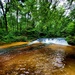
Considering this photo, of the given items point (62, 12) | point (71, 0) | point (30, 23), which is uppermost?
point (71, 0)

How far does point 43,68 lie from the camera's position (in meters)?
8.51

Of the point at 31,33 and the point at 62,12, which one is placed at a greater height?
the point at 62,12

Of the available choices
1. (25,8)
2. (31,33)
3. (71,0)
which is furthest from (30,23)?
(71,0)

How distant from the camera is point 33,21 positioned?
32.9 m

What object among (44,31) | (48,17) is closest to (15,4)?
(48,17)

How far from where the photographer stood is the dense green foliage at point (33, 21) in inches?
959

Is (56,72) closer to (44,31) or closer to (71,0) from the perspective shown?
(71,0)

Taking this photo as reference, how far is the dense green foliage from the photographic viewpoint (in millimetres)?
24359

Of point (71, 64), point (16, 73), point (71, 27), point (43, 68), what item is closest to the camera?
point (16, 73)

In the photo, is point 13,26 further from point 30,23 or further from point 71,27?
point 71,27

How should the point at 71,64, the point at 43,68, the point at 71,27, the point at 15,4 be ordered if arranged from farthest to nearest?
the point at 15,4, the point at 71,27, the point at 71,64, the point at 43,68

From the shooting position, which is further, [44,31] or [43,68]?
[44,31]

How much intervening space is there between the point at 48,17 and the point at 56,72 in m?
21.1

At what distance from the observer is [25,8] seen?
28781mm
